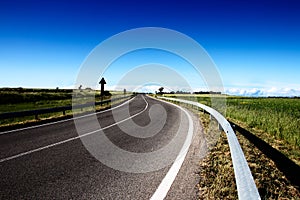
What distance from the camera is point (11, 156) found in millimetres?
6848

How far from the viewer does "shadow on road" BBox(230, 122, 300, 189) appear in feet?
17.9

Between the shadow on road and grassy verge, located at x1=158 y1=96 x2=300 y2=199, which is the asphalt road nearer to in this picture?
grassy verge, located at x1=158 y1=96 x2=300 y2=199

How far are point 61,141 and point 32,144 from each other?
894 millimetres

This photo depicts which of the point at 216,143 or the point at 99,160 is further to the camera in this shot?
the point at 216,143

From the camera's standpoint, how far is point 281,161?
6730 mm

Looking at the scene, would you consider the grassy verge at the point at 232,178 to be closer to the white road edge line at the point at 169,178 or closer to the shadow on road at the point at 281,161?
the shadow on road at the point at 281,161

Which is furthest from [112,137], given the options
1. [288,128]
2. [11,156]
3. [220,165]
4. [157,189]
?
[288,128]

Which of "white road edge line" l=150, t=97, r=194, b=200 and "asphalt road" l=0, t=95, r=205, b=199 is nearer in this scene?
"white road edge line" l=150, t=97, r=194, b=200

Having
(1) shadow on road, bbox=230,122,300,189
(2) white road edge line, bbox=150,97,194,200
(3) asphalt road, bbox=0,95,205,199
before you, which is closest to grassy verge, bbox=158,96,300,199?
(1) shadow on road, bbox=230,122,300,189

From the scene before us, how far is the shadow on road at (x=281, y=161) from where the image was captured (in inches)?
215

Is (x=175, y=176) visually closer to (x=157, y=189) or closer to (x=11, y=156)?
(x=157, y=189)

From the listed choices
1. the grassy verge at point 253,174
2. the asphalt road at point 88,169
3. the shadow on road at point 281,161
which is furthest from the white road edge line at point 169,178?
the shadow on road at point 281,161

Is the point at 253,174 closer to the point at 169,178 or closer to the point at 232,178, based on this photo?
the point at 232,178

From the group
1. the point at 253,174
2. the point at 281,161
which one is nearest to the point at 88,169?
the point at 253,174
